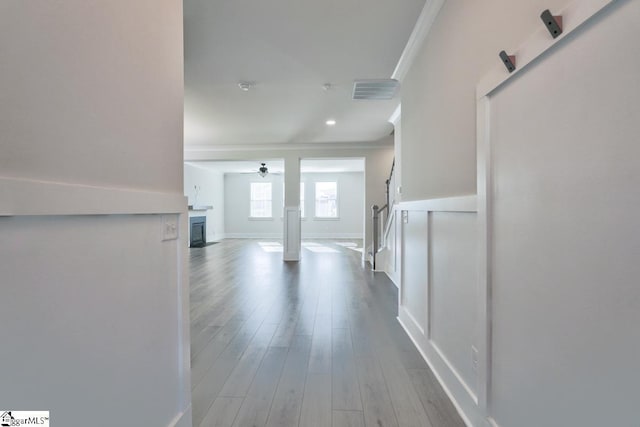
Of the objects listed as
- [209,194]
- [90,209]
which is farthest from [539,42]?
[209,194]

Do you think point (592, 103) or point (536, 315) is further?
point (536, 315)

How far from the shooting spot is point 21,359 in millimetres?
677

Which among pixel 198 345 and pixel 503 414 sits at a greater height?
pixel 503 414

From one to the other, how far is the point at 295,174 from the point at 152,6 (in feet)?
16.8

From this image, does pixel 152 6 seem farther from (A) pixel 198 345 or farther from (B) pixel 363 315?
(B) pixel 363 315

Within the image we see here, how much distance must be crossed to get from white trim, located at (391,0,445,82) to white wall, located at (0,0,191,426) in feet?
5.15

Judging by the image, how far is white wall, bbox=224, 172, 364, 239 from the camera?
34.8 ft

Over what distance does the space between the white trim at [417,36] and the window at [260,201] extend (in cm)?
844

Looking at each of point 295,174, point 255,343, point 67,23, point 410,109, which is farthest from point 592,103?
point 295,174

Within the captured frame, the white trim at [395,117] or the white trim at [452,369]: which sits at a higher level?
the white trim at [395,117]

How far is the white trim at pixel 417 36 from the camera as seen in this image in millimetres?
1918

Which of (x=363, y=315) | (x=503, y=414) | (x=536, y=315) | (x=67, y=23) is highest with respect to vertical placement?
(x=67, y=23)

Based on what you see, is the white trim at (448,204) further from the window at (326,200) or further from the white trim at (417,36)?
the window at (326,200)

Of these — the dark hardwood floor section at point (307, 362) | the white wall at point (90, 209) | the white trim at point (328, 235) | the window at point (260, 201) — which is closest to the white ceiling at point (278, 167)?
the window at point (260, 201)
